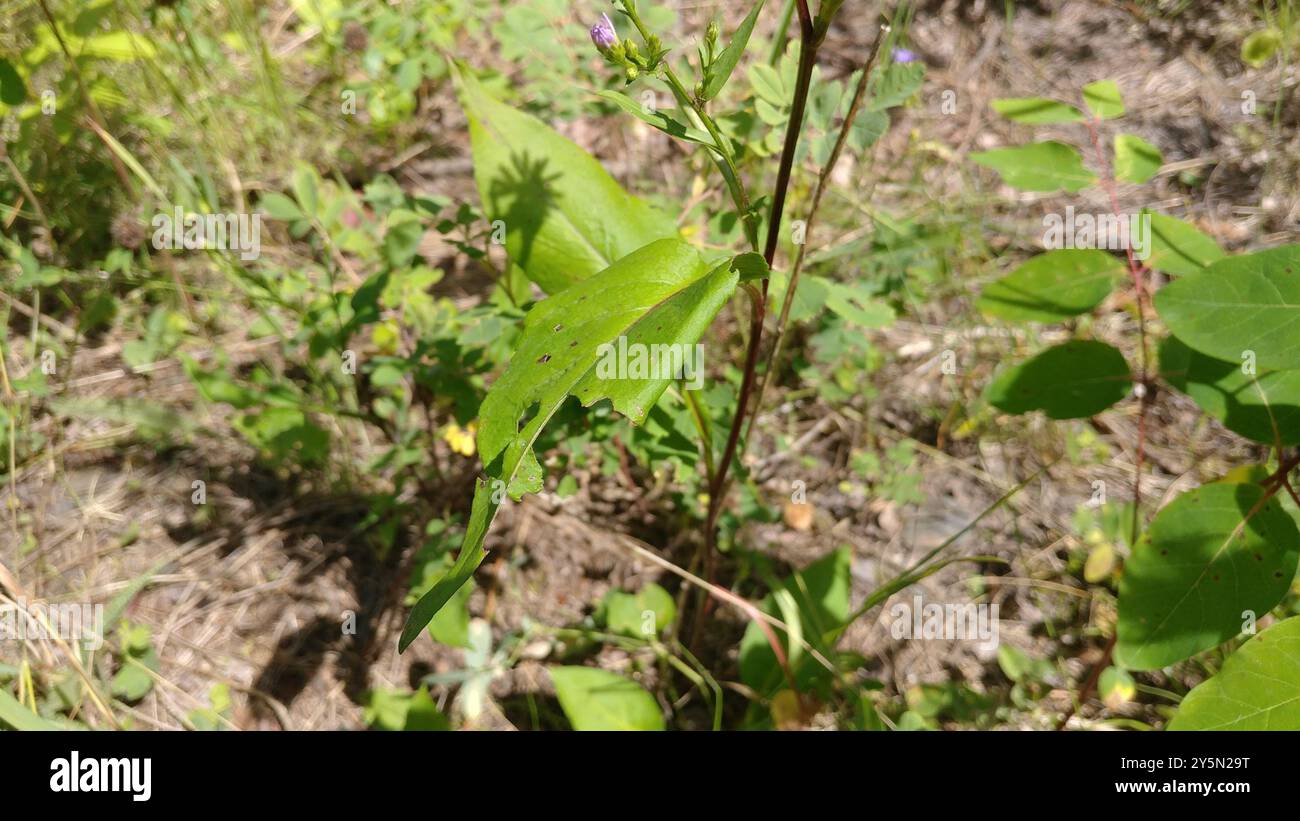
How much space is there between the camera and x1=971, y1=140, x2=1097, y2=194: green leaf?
156 centimetres

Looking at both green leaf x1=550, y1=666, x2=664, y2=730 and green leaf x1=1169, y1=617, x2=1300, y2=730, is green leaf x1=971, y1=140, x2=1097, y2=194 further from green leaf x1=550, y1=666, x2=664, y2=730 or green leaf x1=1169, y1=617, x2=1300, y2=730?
green leaf x1=550, y1=666, x2=664, y2=730

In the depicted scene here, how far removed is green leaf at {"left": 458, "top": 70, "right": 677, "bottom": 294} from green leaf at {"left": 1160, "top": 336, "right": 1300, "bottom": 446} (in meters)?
0.97

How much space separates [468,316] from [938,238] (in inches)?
58.7

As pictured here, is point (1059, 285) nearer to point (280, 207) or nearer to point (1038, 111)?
point (1038, 111)

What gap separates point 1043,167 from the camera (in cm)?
157

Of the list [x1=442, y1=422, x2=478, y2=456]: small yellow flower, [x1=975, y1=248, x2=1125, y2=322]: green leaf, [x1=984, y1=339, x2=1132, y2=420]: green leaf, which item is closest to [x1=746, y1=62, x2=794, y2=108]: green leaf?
[x1=975, y1=248, x2=1125, y2=322]: green leaf

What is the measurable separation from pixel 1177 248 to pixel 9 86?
270cm

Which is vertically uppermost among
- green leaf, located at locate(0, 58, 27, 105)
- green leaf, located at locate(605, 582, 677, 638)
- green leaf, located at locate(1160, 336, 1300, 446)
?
green leaf, located at locate(0, 58, 27, 105)

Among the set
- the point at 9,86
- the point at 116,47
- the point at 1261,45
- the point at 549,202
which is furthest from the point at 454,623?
the point at 1261,45

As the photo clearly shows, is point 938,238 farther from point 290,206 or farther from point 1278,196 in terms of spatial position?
point 290,206

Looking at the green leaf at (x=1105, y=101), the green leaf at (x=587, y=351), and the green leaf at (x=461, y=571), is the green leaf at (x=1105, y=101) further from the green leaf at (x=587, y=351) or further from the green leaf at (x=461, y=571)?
the green leaf at (x=461, y=571)

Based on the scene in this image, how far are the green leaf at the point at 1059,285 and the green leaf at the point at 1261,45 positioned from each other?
6.54 ft
